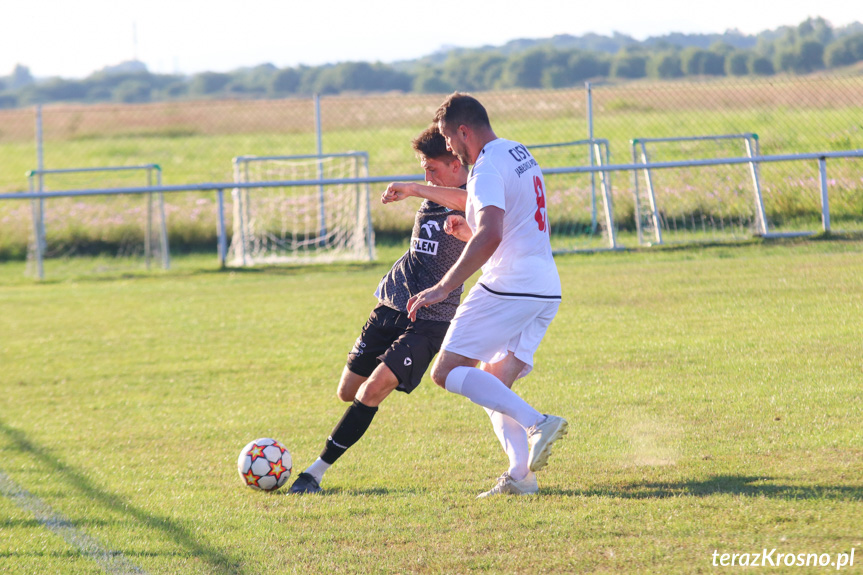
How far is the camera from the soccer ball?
4.96m

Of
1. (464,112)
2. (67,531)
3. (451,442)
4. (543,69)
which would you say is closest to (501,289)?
(464,112)

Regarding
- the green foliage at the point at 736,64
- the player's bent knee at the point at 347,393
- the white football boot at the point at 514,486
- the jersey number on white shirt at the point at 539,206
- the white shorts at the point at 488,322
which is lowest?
the white football boot at the point at 514,486

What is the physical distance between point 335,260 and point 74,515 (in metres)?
10.7

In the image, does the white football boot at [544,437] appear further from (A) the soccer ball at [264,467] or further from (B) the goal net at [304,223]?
(B) the goal net at [304,223]

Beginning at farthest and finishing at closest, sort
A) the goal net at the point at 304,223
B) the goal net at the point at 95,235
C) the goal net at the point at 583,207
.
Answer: the goal net at the point at 95,235
the goal net at the point at 304,223
the goal net at the point at 583,207

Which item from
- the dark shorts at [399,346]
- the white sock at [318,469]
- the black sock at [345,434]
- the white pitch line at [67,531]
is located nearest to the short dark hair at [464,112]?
the dark shorts at [399,346]

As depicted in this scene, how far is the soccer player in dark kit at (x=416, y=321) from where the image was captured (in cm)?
487

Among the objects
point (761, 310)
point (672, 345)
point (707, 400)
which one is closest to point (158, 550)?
point (707, 400)

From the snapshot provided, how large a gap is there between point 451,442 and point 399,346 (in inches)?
41.4

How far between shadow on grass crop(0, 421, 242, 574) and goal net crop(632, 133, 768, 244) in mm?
10429

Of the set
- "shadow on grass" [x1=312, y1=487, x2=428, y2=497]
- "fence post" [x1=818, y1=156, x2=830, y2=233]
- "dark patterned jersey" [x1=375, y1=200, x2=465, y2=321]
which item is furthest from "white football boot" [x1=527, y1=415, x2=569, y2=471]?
"fence post" [x1=818, y1=156, x2=830, y2=233]

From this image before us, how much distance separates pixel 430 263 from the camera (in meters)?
5.00

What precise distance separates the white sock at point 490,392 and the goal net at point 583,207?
394 inches

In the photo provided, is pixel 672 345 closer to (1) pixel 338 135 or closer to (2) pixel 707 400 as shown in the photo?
(2) pixel 707 400
